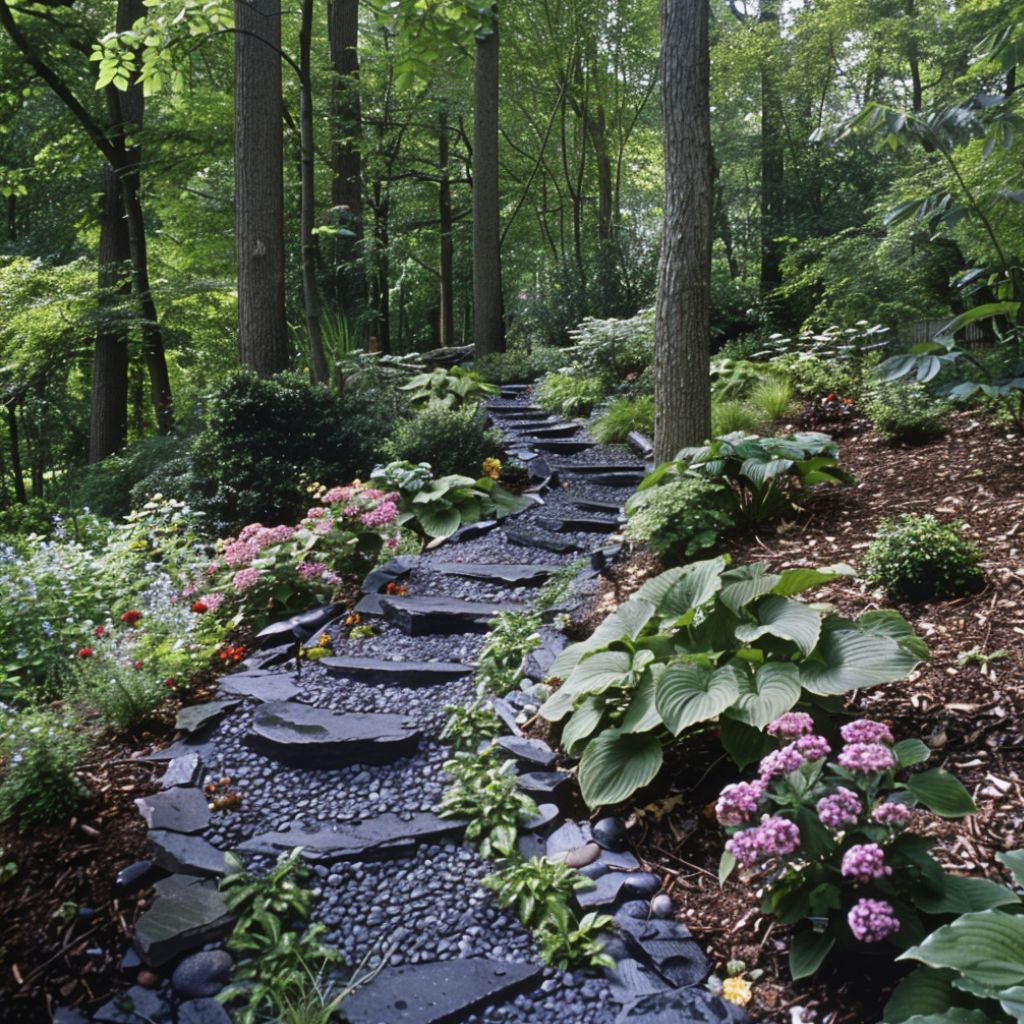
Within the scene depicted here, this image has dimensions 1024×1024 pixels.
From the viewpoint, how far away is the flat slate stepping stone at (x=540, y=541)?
509 cm

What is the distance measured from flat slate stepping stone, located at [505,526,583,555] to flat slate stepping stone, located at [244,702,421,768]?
2019mm

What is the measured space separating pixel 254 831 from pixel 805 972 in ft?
5.78

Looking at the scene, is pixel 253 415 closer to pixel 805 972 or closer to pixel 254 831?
pixel 254 831

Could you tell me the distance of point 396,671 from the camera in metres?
3.70

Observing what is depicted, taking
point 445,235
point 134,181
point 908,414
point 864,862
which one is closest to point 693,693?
point 864,862

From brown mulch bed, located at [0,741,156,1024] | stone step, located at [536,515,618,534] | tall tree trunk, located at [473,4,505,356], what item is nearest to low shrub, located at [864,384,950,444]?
stone step, located at [536,515,618,534]

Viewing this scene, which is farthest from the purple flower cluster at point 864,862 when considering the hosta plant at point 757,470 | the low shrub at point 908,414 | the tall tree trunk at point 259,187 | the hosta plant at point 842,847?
the tall tree trunk at point 259,187

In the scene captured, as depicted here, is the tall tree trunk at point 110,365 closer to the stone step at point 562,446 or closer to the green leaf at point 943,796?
the stone step at point 562,446

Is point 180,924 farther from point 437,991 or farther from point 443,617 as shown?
point 443,617

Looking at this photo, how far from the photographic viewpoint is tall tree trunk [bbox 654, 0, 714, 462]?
462cm

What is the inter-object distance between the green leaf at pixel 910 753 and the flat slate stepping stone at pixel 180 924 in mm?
1867

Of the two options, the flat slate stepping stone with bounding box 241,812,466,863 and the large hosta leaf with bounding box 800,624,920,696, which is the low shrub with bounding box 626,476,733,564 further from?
the flat slate stepping stone with bounding box 241,812,466,863

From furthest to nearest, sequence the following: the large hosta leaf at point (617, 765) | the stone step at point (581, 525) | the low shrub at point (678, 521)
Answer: the stone step at point (581, 525)
the low shrub at point (678, 521)
the large hosta leaf at point (617, 765)

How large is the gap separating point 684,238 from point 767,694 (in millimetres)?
3222
